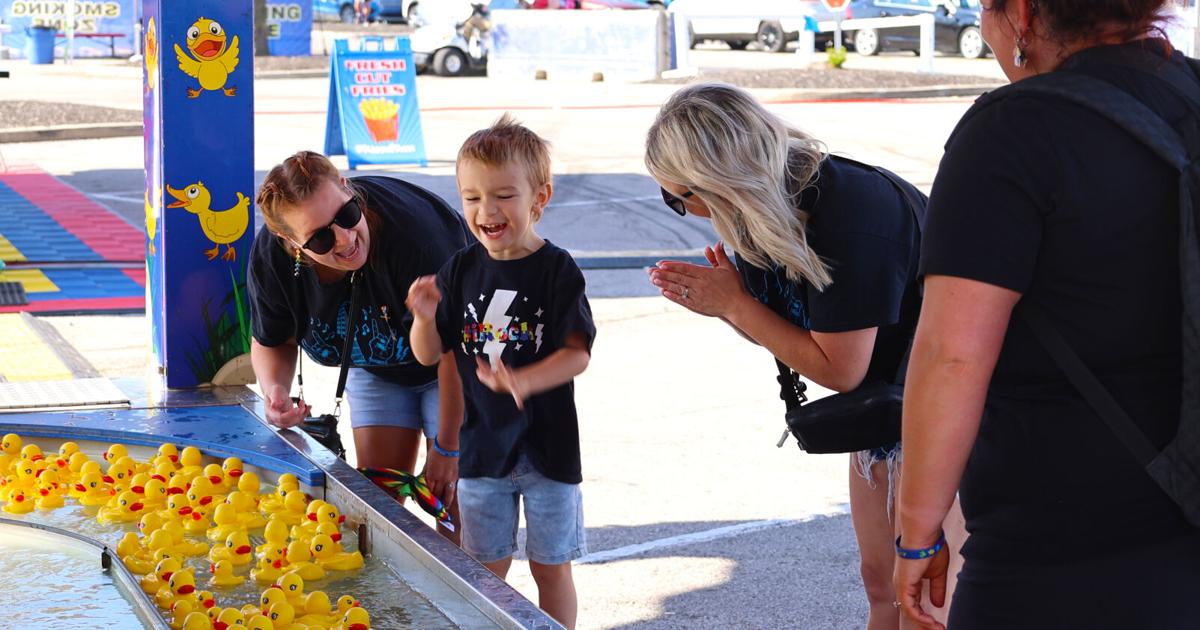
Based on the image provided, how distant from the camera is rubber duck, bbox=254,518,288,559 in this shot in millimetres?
3344

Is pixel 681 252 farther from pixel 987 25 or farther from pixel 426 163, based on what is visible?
pixel 987 25

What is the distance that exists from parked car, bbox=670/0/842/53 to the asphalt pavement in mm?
13407

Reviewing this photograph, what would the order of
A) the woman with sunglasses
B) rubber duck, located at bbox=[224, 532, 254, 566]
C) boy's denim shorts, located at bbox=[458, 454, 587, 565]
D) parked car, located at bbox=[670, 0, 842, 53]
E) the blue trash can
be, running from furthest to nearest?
1. parked car, located at bbox=[670, 0, 842, 53]
2. the blue trash can
3. the woman with sunglasses
4. boy's denim shorts, located at bbox=[458, 454, 587, 565]
5. rubber duck, located at bbox=[224, 532, 254, 566]

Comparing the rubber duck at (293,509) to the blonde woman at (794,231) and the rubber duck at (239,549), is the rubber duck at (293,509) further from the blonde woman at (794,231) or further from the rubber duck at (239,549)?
the blonde woman at (794,231)

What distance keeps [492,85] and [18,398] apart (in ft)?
65.7

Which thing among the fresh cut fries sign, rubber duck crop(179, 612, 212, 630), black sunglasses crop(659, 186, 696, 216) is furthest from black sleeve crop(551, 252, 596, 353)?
the fresh cut fries sign

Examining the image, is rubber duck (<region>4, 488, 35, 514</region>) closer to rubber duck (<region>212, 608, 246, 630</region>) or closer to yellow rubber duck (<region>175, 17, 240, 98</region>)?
rubber duck (<region>212, 608, 246, 630</region>)

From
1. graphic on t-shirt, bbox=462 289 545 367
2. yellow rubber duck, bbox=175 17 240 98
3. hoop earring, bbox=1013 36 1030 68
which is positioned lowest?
graphic on t-shirt, bbox=462 289 545 367

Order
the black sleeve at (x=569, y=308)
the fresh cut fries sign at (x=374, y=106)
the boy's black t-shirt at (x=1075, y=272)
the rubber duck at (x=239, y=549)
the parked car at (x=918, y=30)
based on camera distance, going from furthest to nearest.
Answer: the parked car at (x=918, y=30), the fresh cut fries sign at (x=374, y=106), the black sleeve at (x=569, y=308), the rubber duck at (x=239, y=549), the boy's black t-shirt at (x=1075, y=272)

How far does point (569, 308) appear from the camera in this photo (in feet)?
11.6

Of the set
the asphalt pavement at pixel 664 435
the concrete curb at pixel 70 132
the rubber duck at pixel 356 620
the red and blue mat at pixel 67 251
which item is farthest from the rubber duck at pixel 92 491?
the concrete curb at pixel 70 132

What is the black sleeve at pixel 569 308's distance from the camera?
3500 mm

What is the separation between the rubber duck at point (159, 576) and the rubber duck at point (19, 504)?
75 centimetres

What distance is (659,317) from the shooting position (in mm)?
9203
